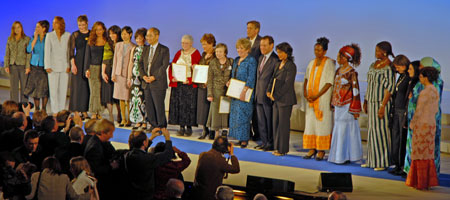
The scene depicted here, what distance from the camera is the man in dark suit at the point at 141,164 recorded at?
4992mm

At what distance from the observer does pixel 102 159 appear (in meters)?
5.15

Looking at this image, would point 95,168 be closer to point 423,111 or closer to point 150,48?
point 423,111

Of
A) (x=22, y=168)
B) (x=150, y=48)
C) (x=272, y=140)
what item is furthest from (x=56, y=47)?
(x=22, y=168)

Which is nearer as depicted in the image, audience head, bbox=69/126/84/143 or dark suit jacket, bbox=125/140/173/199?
dark suit jacket, bbox=125/140/173/199

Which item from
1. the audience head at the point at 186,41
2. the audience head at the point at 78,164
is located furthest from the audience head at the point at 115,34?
the audience head at the point at 78,164

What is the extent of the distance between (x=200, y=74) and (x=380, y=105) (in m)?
2.24

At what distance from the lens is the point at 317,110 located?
24.7ft

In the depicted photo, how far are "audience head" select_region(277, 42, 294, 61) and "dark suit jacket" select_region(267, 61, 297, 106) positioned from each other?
0.23 feet

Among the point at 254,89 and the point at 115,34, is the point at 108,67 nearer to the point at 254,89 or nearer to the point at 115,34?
the point at 115,34

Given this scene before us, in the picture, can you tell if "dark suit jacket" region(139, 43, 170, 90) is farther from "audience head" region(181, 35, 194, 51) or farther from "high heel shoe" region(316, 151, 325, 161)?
"high heel shoe" region(316, 151, 325, 161)

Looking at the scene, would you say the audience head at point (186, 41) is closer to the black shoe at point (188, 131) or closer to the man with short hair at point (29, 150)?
the black shoe at point (188, 131)

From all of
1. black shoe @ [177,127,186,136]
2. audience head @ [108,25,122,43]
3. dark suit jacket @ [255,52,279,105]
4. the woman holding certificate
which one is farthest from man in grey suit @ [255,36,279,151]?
audience head @ [108,25,122,43]

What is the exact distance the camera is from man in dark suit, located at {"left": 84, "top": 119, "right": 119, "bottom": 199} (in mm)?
5109

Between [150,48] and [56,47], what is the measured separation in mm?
1512
